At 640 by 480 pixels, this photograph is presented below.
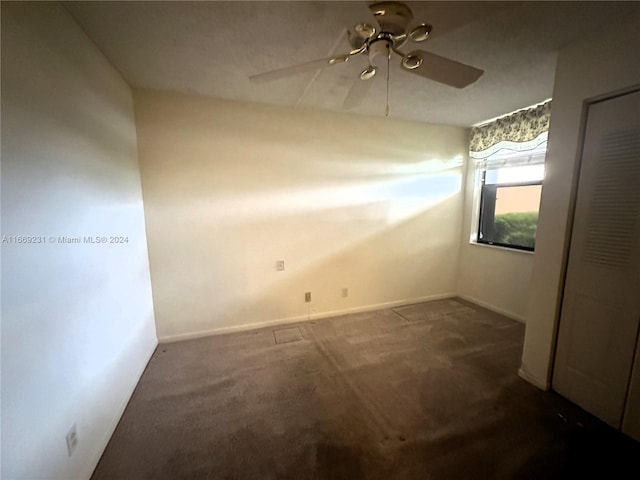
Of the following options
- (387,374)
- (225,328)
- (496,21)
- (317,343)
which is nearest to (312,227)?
(317,343)

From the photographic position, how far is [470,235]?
12.0 feet

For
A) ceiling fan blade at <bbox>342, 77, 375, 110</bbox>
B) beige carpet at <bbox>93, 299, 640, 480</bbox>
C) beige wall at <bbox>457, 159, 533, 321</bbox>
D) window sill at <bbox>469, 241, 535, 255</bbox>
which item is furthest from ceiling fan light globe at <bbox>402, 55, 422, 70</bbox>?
beige wall at <bbox>457, 159, 533, 321</bbox>

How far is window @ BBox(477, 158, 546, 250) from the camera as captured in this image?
116 inches

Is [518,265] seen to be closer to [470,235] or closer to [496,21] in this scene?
[470,235]

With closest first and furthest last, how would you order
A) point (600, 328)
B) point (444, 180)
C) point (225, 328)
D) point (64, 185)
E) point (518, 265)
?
point (64, 185) < point (600, 328) < point (225, 328) < point (518, 265) < point (444, 180)

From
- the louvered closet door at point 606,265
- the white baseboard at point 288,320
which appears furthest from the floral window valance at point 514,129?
the white baseboard at point 288,320

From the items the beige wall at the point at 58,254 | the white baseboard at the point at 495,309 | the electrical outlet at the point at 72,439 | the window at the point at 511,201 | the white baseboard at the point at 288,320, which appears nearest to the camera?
the beige wall at the point at 58,254

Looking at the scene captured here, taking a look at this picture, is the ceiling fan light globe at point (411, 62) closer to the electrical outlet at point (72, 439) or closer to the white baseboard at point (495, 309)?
the electrical outlet at point (72, 439)

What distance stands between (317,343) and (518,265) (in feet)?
8.21

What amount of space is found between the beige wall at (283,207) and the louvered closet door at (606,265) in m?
1.80

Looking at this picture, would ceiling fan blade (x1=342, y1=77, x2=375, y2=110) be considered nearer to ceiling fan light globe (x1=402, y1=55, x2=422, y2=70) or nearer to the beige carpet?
ceiling fan light globe (x1=402, y1=55, x2=422, y2=70)

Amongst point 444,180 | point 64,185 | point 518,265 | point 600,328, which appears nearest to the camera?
point 64,185

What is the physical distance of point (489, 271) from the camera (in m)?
3.38

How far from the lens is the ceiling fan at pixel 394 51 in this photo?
113cm
